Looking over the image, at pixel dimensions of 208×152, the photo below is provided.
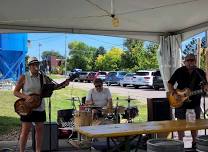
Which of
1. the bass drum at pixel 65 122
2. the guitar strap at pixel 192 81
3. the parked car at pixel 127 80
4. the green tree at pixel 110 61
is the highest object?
the green tree at pixel 110 61

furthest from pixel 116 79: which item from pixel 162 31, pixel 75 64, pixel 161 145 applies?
pixel 161 145

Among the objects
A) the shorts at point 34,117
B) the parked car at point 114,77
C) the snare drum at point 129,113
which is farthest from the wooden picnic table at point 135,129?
the parked car at point 114,77

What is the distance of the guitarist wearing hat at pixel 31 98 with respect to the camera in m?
5.41

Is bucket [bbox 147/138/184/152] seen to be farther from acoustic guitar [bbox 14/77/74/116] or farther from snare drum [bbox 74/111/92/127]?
snare drum [bbox 74/111/92/127]

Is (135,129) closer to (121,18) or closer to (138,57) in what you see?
(121,18)

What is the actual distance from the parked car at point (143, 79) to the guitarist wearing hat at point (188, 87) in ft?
54.6

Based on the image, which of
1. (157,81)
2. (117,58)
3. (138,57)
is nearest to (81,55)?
(117,58)

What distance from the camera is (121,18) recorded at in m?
7.50

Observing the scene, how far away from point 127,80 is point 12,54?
9.44 meters

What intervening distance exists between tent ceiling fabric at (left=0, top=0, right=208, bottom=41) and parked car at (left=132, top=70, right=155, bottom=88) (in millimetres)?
14051

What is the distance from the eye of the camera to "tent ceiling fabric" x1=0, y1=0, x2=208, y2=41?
6414 millimetres

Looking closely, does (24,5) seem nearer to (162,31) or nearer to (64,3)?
(64,3)

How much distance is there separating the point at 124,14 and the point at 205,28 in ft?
5.80

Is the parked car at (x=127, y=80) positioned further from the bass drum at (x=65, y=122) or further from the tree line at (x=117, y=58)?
the bass drum at (x=65, y=122)
